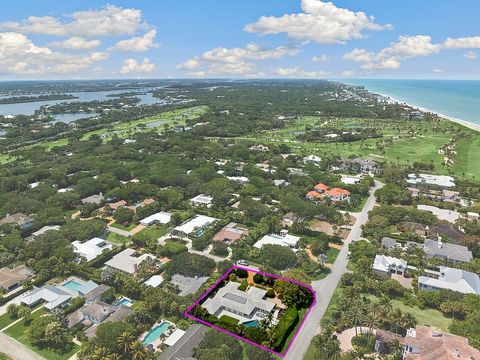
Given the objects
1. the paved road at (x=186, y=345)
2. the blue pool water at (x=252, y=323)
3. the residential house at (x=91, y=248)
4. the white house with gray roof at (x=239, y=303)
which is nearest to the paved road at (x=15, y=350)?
the paved road at (x=186, y=345)

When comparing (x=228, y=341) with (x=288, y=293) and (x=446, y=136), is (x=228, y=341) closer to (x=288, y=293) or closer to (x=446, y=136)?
(x=288, y=293)

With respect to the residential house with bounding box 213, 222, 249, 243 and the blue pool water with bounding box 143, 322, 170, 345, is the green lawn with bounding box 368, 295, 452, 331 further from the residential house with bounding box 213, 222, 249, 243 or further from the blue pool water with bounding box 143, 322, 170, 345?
the blue pool water with bounding box 143, 322, 170, 345

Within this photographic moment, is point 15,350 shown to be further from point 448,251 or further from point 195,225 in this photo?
point 448,251

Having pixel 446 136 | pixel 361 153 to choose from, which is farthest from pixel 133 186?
pixel 446 136

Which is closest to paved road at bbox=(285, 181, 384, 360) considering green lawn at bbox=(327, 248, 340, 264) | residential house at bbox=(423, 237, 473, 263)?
green lawn at bbox=(327, 248, 340, 264)

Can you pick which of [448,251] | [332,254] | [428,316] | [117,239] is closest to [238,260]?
[332,254]

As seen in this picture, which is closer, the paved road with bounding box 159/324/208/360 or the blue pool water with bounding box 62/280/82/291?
the paved road with bounding box 159/324/208/360
